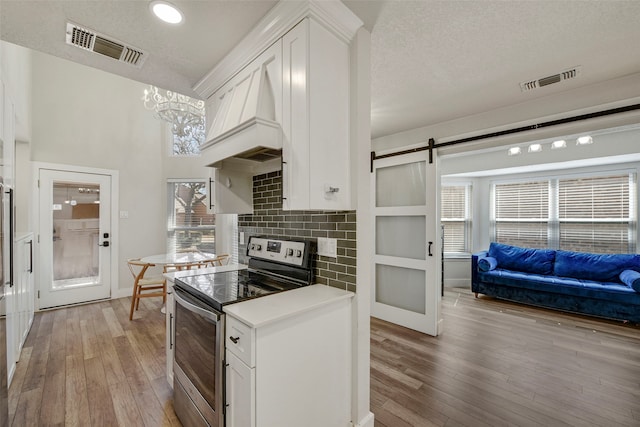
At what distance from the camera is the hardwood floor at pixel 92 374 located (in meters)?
1.98

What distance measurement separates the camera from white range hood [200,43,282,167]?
1.62 meters

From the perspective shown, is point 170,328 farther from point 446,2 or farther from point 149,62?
point 446,2

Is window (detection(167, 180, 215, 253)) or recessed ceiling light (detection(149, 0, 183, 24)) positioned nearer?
recessed ceiling light (detection(149, 0, 183, 24))

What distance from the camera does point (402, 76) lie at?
7.63 ft

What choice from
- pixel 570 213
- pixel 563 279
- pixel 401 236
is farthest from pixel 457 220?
pixel 401 236

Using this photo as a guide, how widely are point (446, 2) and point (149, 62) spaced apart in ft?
6.89

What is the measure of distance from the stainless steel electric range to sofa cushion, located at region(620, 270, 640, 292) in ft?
14.5

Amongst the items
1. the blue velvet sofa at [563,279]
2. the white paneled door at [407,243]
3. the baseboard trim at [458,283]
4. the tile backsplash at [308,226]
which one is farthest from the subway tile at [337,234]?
the baseboard trim at [458,283]

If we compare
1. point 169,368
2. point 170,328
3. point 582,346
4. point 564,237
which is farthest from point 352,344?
point 564,237

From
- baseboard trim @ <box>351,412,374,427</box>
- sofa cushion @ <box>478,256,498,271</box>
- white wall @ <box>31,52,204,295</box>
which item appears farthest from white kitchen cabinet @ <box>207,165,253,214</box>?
sofa cushion @ <box>478,256,498,271</box>

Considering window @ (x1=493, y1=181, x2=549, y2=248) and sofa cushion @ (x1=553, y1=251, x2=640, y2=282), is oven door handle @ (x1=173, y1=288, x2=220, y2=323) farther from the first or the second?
window @ (x1=493, y1=181, x2=549, y2=248)

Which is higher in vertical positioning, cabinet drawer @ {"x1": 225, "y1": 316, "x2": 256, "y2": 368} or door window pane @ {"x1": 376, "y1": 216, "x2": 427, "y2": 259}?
door window pane @ {"x1": 376, "y1": 216, "x2": 427, "y2": 259}

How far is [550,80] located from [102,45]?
3487 mm

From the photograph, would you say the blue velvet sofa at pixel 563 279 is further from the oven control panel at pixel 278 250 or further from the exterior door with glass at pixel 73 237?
the exterior door with glass at pixel 73 237
